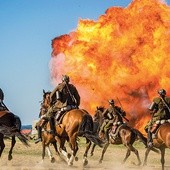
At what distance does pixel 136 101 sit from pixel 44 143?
3416cm

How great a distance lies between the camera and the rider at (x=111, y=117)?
28609 millimetres

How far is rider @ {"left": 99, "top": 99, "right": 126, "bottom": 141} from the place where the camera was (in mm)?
28609

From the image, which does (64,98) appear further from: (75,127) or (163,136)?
(163,136)

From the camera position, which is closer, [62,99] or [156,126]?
[156,126]

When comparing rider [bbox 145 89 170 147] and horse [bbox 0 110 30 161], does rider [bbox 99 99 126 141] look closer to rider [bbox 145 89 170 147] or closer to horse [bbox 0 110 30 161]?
horse [bbox 0 110 30 161]

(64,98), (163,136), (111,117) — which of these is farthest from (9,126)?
(163,136)

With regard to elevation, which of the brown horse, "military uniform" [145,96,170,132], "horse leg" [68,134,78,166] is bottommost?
"horse leg" [68,134,78,166]

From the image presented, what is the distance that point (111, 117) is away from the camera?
2930 centimetres

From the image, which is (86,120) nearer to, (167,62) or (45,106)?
(45,106)

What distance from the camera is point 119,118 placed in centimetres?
2862

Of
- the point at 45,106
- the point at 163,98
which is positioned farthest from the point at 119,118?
the point at 163,98

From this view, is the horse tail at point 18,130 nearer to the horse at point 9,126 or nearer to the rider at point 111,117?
the horse at point 9,126

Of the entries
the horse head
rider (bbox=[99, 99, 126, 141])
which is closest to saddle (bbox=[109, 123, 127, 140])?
rider (bbox=[99, 99, 126, 141])

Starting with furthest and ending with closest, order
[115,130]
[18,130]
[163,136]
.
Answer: [115,130], [18,130], [163,136]
